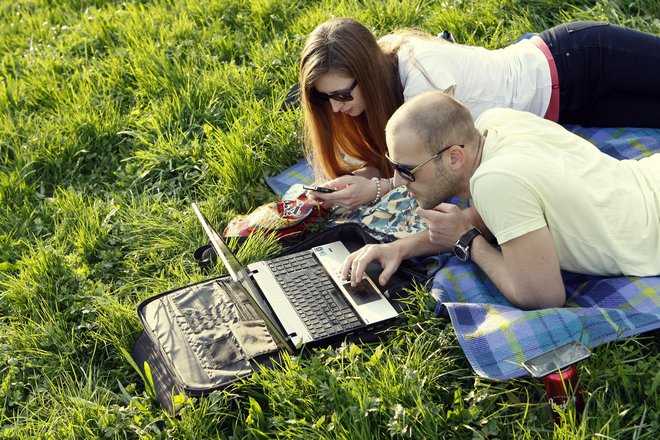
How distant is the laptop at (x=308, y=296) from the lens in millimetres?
3475

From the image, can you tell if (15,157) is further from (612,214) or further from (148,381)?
(612,214)

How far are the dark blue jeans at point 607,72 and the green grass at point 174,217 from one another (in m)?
1.02

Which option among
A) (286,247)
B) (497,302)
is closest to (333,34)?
(286,247)

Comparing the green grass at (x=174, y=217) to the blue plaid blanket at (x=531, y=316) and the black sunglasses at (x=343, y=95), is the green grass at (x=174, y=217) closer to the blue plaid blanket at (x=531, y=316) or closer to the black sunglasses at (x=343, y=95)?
the blue plaid blanket at (x=531, y=316)

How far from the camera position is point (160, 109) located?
5.55 m

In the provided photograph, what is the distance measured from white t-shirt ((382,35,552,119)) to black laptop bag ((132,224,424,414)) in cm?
105

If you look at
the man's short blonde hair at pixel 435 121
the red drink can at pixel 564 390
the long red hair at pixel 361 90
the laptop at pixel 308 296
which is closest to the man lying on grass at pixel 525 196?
the man's short blonde hair at pixel 435 121

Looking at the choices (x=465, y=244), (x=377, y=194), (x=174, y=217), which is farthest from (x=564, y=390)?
(x=174, y=217)

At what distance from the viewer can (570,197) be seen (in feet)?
10.7

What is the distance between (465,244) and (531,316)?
519mm

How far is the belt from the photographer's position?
14.3 feet

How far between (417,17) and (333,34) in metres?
2.00

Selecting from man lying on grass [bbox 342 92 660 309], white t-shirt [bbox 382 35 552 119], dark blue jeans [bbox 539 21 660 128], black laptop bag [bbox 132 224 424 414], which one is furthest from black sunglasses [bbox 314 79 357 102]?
dark blue jeans [bbox 539 21 660 128]

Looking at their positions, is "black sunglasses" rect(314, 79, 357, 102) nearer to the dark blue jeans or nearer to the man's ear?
the man's ear
